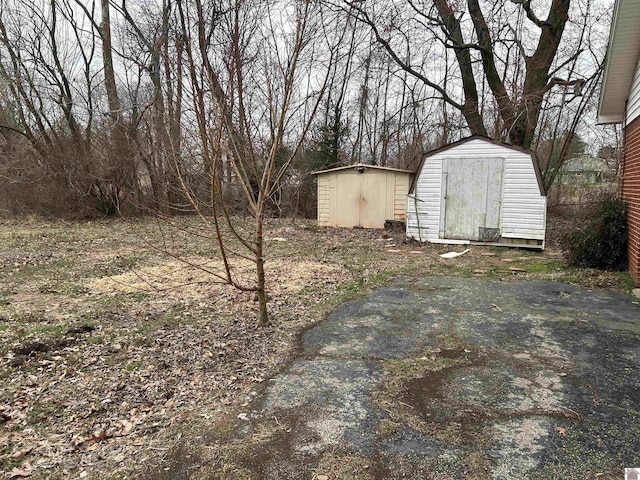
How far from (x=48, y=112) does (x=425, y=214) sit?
13.5m

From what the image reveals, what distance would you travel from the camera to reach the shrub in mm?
6539

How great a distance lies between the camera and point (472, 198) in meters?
9.42

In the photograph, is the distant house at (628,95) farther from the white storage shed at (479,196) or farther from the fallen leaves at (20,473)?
the fallen leaves at (20,473)

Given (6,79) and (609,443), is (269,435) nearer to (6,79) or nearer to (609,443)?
(609,443)

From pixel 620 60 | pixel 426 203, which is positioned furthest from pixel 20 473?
pixel 426 203

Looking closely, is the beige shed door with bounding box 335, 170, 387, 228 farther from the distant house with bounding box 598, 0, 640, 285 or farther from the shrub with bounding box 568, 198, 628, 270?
the shrub with bounding box 568, 198, 628, 270

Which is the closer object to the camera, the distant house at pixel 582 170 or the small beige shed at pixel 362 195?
the small beige shed at pixel 362 195

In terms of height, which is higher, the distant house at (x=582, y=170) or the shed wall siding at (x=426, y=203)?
the distant house at (x=582, y=170)

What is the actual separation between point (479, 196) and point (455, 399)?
7295 millimetres

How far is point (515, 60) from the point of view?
49.0 feet

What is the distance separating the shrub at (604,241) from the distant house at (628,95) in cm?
18

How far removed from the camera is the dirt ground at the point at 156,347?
2364 mm

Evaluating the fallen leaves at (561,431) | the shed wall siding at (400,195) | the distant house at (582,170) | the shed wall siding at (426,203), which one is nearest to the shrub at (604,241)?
the shed wall siding at (426,203)

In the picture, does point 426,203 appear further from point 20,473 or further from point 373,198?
point 20,473
